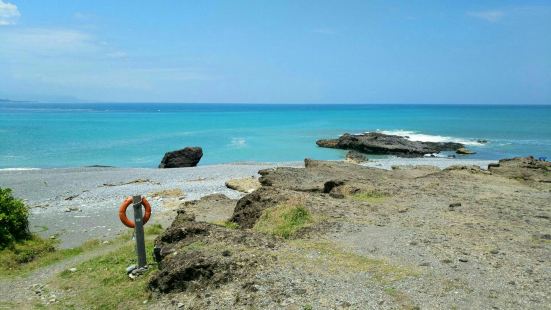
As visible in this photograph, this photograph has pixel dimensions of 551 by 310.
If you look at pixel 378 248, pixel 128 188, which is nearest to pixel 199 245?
pixel 378 248

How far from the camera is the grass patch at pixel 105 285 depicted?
8922 mm

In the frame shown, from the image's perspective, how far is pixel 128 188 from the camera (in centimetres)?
2434

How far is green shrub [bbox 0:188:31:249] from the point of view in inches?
504

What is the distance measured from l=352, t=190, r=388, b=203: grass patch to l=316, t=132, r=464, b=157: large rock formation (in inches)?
1279

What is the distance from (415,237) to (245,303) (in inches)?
192

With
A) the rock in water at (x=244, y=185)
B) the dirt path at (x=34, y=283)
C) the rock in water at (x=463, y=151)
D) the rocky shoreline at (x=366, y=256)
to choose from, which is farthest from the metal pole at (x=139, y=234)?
the rock in water at (x=463, y=151)

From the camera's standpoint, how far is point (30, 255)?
41.5 feet

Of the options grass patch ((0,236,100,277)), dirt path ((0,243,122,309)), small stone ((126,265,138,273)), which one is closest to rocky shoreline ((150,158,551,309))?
small stone ((126,265,138,273))

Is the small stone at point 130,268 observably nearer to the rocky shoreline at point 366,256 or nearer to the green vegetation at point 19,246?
the rocky shoreline at point 366,256

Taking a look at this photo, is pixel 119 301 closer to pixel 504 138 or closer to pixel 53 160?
pixel 53 160

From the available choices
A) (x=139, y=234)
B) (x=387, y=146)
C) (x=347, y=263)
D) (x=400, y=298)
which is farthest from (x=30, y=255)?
(x=387, y=146)

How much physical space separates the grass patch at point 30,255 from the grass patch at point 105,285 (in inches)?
62.9

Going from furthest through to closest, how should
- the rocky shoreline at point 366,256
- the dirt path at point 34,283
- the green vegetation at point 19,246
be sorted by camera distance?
the green vegetation at point 19,246 → the dirt path at point 34,283 → the rocky shoreline at point 366,256

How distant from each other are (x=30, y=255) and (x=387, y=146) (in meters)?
41.3
